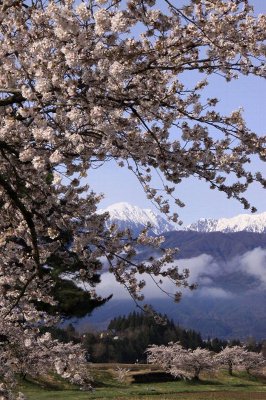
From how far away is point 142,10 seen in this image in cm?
664

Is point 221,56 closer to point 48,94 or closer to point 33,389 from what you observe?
point 48,94

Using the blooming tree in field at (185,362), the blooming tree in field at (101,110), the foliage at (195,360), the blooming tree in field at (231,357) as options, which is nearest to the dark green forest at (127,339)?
the blooming tree in field at (231,357)

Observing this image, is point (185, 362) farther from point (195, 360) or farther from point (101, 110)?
point (101, 110)

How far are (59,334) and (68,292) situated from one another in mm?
83582

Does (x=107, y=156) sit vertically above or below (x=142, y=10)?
below

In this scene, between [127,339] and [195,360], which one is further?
[127,339]

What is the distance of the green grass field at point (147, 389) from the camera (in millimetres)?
51625

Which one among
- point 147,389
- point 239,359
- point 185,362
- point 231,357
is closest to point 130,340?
point 231,357

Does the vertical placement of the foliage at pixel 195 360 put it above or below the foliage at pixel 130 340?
below

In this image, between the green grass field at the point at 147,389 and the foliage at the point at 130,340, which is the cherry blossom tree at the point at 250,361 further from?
the foliage at the point at 130,340

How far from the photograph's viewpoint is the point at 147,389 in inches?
2544

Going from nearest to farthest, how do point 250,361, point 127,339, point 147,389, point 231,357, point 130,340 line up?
1. point 147,389
2. point 231,357
3. point 250,361
4. point 130,340
5. point 127,339

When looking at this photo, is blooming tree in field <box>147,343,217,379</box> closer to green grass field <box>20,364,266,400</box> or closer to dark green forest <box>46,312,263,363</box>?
green grass field <box>20,364,266,400</box>

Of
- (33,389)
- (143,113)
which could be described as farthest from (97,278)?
(33,389)
